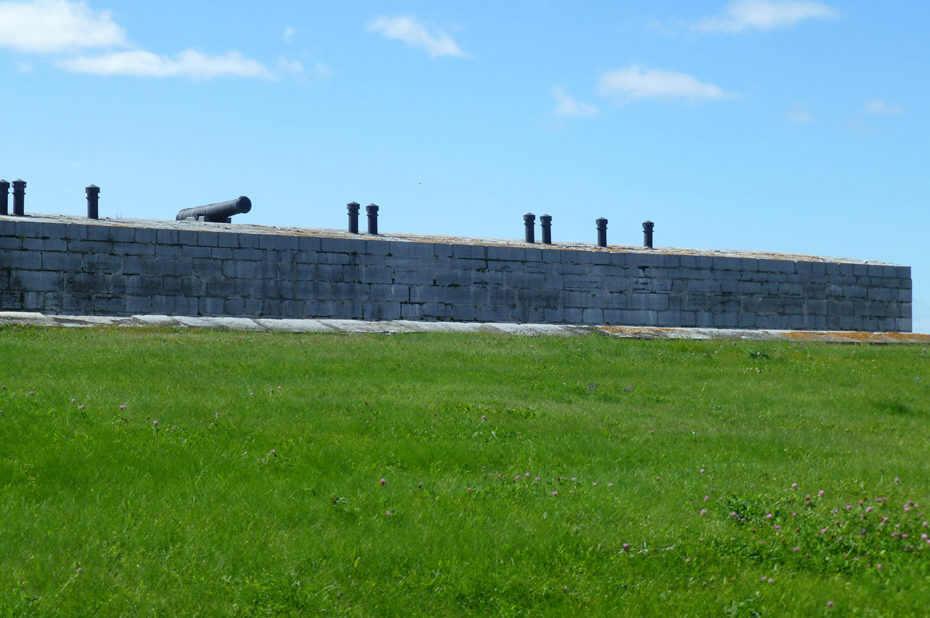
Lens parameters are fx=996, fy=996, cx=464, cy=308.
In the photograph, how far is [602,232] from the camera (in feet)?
96.4

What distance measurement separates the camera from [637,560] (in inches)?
230

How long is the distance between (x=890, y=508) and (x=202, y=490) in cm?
468

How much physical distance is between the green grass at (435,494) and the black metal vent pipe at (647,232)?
19354mm

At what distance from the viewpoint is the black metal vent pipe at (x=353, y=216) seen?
86.2ft

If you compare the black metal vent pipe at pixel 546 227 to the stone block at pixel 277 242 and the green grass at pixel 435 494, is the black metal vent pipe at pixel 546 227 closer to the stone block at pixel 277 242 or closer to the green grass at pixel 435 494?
the stone block at pixel 277 242

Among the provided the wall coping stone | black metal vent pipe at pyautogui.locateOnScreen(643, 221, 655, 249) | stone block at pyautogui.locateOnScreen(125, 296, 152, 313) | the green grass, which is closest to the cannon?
the wall coping stone

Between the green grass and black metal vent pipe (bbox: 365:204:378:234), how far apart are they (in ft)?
48.1

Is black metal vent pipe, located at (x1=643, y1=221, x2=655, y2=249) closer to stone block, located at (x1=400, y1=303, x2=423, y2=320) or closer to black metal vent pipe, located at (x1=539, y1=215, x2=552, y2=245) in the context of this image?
black metal vent pipe, located at (x1=539, y1=215, x2=552, y2=245)

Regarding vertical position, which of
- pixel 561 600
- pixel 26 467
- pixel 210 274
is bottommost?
pixel 561 600

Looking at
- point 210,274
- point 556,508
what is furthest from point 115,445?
point 210,274

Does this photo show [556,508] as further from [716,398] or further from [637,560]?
[716,398]

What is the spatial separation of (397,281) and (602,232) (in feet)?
32.9

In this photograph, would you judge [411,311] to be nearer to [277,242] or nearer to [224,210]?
[277,242]

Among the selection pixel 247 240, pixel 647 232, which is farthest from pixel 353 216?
pixel 647 232
